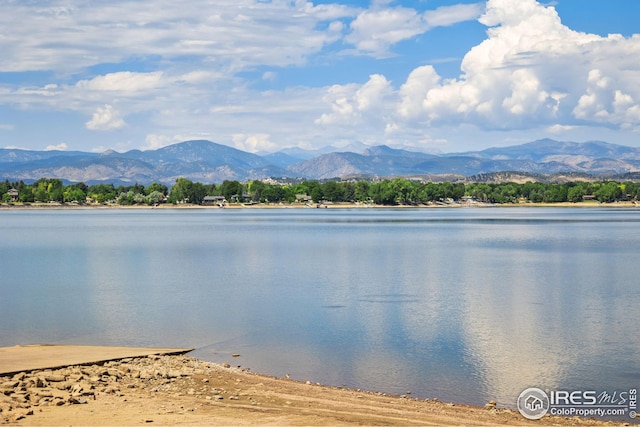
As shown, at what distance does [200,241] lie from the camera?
255ft

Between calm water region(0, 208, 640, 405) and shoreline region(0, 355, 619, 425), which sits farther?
calm water region(0, 208, 640, 405)

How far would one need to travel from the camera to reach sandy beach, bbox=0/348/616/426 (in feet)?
44.9

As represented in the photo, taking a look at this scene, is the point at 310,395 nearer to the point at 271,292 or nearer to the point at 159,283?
the point at 271,292
